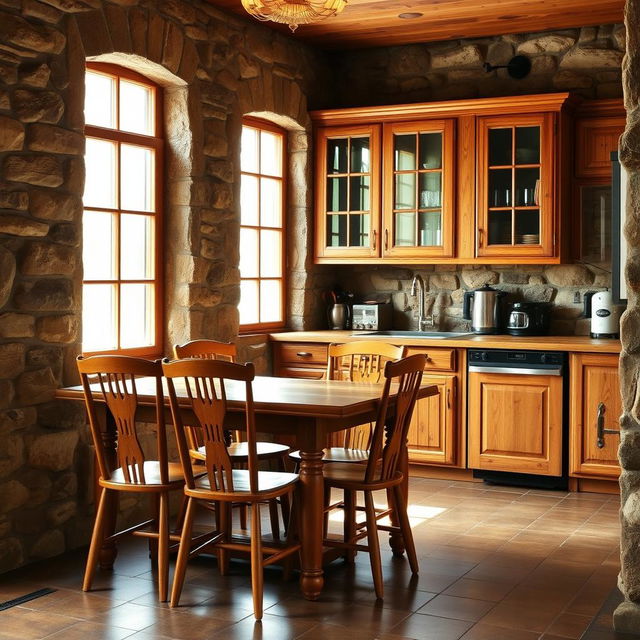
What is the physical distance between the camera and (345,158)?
6883mm

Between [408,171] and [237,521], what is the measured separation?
275cm

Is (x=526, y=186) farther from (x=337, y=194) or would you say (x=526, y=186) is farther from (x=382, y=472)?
(x=382, y=472)

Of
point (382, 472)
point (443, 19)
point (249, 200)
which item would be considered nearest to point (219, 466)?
point (382, 472)

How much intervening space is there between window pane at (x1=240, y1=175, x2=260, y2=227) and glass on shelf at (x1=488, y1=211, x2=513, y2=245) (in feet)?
5.10

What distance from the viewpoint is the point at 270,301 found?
679 centimetres

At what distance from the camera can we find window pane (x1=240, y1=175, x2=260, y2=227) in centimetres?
638

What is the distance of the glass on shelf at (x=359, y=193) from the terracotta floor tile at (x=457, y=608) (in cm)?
342

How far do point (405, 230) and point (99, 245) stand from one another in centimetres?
235

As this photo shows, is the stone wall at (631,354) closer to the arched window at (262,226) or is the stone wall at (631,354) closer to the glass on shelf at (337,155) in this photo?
the arched window at (262,226)

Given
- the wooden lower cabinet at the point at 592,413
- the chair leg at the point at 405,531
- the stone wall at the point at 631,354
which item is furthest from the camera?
the wooden lower cabinet at the point at 592,413

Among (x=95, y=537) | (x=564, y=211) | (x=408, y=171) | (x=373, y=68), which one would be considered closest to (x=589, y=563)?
(x=95, y=537)

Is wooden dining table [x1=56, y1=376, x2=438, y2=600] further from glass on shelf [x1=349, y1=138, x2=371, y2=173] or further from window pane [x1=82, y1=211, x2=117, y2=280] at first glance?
glass on shelf [x1=349, y1=138, x2=371, y2=173]

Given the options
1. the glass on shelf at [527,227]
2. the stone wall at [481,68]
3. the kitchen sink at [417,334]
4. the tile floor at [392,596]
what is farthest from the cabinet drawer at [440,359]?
the stone wall at [481,68]

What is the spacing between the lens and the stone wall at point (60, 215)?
14.1 ft
